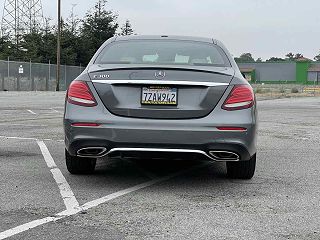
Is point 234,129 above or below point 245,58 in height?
below

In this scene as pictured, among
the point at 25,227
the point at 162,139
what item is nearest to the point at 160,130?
the point at 162,139

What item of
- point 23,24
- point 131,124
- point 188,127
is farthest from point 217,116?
point 23,24

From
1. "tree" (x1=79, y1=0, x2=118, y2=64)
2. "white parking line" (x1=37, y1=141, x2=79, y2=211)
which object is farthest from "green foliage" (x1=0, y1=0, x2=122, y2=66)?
"white parking line" (x1=37, y1=141, x2=79, y2=211)

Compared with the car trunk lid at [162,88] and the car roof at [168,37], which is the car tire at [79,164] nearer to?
the car trunk lid at [162,88]

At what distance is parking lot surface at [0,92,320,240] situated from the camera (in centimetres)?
387

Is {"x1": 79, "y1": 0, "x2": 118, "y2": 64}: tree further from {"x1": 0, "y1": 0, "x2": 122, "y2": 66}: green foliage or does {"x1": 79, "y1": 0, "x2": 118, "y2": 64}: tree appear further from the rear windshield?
the rear windshield

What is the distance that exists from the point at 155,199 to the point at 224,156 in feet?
2.59

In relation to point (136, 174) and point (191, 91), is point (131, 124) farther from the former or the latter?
point (136, 174)

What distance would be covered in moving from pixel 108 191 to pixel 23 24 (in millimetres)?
60721

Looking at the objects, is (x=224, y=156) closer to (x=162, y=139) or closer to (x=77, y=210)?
(x=162, y=139)

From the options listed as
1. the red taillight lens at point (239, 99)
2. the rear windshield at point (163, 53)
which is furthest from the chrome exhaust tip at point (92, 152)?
the red taillight lens at point (239, 99)

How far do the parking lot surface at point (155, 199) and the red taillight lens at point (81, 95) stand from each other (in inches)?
32.9

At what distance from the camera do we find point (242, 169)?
18.7ft

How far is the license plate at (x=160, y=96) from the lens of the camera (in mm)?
4980
